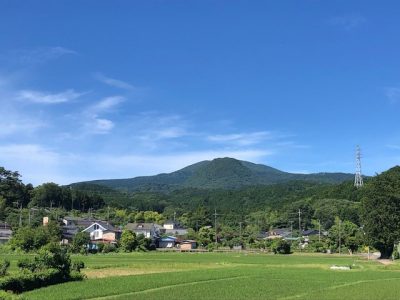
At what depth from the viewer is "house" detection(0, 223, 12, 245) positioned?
79.1 meters

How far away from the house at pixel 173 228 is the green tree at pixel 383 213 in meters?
64.2

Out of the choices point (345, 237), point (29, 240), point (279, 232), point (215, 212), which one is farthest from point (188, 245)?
point (29, 240)

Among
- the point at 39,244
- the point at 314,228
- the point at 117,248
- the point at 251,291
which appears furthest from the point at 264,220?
the point at 251,291

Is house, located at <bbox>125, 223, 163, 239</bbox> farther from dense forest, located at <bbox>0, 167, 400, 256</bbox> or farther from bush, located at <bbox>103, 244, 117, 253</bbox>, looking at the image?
bush, located at <bbox>103, 244, 117, 253</bbox>

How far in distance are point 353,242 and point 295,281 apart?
52173 mm

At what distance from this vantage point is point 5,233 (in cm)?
8275

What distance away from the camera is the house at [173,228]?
4625 inches

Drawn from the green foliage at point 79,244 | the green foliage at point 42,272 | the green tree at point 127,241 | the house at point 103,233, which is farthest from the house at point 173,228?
the green foliage at point 42,272

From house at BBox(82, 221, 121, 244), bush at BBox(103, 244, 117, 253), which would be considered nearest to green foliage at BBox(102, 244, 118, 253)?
bush at BBox(103, 244, 117, 253)

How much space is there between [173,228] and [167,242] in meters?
23.0

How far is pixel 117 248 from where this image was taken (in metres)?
75.8

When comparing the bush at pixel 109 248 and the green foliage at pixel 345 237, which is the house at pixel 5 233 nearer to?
the bush at pixel 109 248

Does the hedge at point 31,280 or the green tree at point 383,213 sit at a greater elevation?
the green tree at point 383,213

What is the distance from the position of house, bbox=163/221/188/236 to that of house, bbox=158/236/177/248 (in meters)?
17.2
